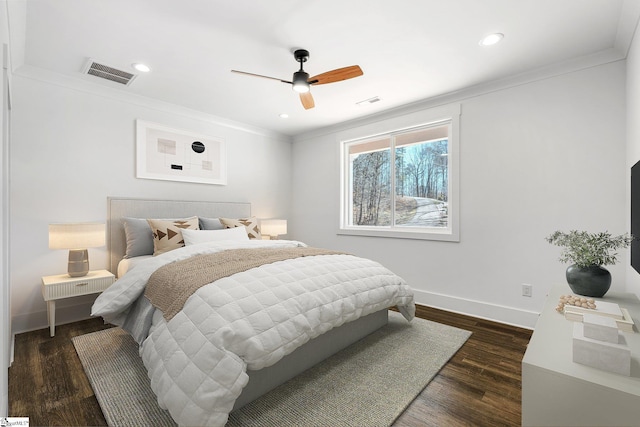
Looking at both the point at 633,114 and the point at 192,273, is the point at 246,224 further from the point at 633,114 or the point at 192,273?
the point at 633,114

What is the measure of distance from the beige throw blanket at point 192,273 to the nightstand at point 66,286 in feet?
3.59

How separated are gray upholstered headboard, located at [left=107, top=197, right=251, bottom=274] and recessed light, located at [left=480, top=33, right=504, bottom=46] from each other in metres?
3.42

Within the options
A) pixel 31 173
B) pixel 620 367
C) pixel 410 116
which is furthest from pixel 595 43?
pixel 31 173

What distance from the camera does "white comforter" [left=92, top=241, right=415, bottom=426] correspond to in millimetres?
1293

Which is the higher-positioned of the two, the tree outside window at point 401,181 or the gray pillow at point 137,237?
the tree outside window at point 401,181

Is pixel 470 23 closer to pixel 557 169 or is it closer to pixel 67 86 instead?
pixel 557 169

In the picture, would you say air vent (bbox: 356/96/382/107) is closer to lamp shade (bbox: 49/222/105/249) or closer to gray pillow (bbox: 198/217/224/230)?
gray pillow (bbox: 198/217/224/230)

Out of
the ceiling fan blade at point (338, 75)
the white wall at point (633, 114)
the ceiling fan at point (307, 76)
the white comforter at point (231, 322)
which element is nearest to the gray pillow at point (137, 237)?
the white comforter at point (231, 322)

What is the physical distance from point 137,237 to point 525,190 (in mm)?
3932

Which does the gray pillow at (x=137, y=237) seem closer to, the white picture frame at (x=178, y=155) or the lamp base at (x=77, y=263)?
the lamp base at (x=77, y=263)

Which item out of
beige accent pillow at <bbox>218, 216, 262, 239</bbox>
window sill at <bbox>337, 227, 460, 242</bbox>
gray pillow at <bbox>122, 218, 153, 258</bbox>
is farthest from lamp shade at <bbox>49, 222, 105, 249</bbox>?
window sill at <bbox>337, 227, 460, 242</bbox>

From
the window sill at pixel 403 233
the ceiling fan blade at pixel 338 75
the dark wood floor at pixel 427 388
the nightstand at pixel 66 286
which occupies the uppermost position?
the ceiling fan blade at pixel 338 75

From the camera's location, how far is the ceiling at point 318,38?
1.92 m

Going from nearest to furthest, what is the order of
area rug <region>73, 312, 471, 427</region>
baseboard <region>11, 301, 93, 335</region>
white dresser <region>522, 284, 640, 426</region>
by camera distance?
white dresser <region>522, 284, 640, 426</region>, area rug <region>73, 312, 471, 427</region>, baseboard <region>11, 301, 93, 335</region>
